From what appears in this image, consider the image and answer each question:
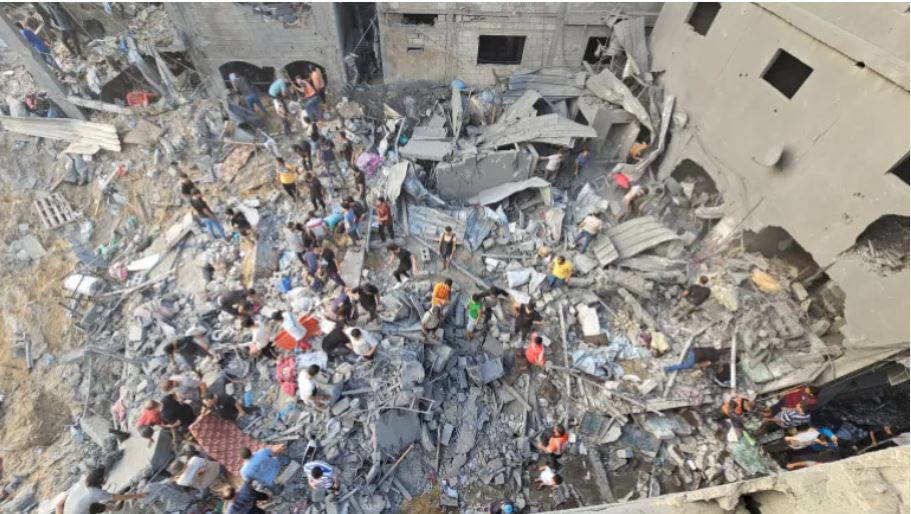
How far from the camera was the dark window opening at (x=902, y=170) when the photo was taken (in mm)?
8289

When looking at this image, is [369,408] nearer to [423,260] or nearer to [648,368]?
[423,260]

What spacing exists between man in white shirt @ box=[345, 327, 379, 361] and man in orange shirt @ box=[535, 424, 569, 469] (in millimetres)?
3695

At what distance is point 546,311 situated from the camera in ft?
34.6

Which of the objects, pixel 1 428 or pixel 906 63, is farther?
pixel 1 428

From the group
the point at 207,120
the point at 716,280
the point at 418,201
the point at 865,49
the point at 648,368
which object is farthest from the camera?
the point at 207,120

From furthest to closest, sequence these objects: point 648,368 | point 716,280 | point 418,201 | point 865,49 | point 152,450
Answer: point 418,201 < point 716,280 < point 648,368 < point 865,49 < point 152,450

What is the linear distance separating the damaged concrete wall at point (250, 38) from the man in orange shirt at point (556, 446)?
42.1 feet

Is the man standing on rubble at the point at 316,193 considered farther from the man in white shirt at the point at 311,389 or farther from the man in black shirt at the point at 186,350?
the man in white shirt at the point at 311,389

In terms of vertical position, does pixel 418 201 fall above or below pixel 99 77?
below

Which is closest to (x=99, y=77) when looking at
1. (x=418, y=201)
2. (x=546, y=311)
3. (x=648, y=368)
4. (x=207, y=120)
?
(x=207, y=120)

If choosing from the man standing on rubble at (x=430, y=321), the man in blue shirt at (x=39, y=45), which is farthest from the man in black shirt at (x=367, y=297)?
the man in blue shirt at (x=39, y=45)

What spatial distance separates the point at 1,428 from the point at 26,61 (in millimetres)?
10193

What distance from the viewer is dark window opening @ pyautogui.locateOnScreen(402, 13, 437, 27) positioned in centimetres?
1401

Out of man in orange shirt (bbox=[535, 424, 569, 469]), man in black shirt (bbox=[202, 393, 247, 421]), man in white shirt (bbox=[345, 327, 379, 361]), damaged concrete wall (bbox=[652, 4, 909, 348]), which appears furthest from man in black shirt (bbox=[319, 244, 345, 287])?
damaged concrete wall (bbox=[652, 4, 909, 348])
